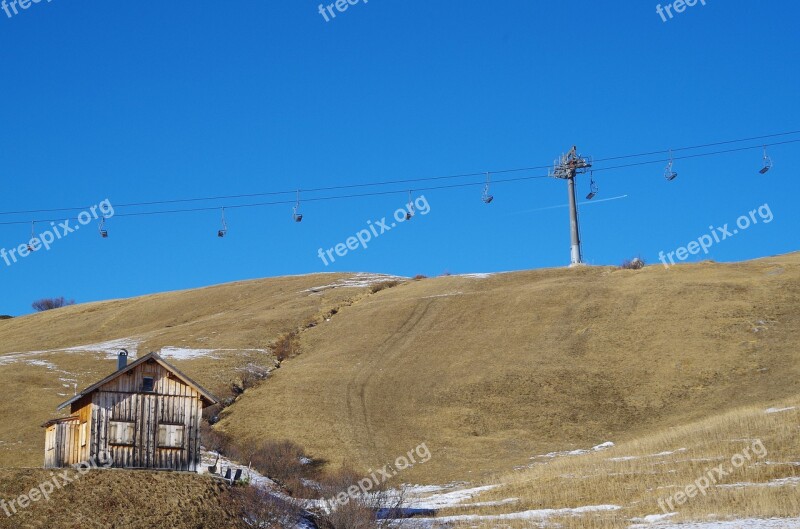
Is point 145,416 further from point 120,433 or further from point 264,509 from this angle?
point 264,509

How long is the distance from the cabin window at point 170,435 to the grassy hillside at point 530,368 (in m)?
13.8

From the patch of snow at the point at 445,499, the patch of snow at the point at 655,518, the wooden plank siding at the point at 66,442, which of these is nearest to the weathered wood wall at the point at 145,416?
the wooden plank siding at the point at 66,442

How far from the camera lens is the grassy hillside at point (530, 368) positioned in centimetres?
5869

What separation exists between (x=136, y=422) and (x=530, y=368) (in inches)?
1373

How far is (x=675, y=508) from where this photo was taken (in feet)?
114

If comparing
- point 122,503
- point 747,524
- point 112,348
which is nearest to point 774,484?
point 747,524

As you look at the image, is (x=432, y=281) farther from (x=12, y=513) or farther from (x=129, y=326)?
(x=12, y=513)

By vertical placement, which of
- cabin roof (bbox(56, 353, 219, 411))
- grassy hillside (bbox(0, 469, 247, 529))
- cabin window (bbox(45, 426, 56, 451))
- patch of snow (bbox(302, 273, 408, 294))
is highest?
patch of snow (bbox(302, 273, 408, 294))

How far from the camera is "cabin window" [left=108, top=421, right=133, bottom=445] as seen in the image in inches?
1597

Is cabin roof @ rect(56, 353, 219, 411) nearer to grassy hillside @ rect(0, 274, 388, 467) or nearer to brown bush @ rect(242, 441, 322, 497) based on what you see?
brown bush @ rect(242, 441, 322, 497)

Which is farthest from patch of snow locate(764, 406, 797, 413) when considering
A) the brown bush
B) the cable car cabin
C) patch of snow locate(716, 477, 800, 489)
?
the cable car cabin

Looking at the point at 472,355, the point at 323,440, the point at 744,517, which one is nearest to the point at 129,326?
the point at 472,355

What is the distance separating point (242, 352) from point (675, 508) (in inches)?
1890

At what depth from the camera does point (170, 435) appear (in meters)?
41.8
